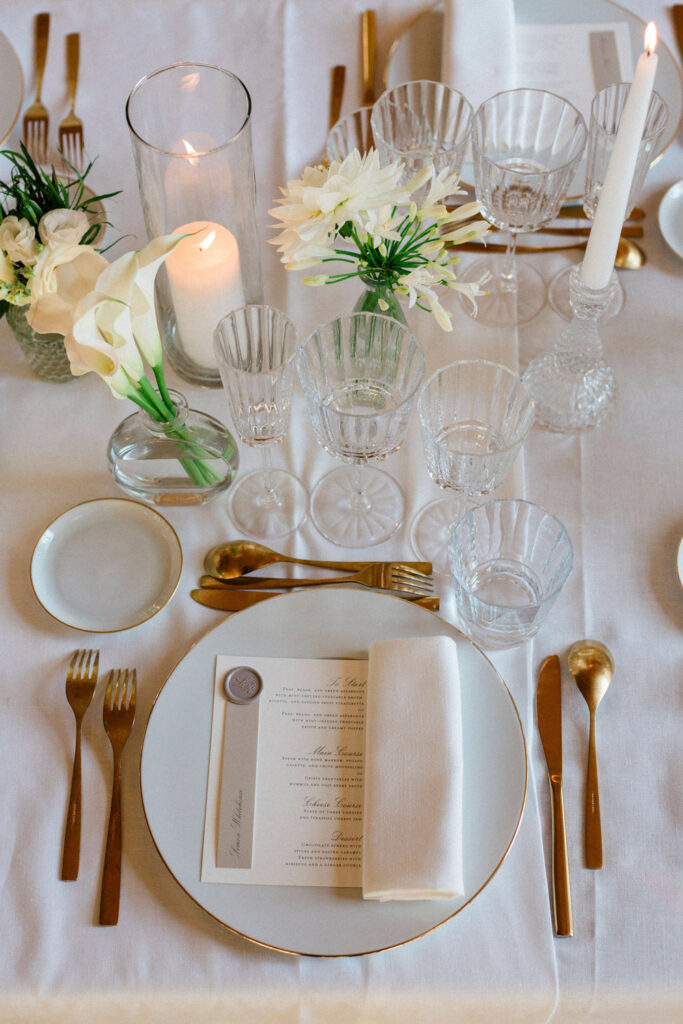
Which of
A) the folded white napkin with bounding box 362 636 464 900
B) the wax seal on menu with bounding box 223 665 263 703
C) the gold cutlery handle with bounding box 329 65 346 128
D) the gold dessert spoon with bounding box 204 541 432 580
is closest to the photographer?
the folded white napkin with bounding box 362 636 464 900

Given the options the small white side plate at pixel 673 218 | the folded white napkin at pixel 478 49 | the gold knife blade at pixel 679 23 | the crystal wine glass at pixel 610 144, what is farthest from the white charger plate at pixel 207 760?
the gold knife blade at pixel 679 23

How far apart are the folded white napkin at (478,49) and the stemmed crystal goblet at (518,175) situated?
11 centimetres

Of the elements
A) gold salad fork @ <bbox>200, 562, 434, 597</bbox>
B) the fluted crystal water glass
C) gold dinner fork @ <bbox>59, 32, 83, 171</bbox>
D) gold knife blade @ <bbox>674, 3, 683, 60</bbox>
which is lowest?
gold salad fork @ <bbox>200, 562, 434, 597</bbox>

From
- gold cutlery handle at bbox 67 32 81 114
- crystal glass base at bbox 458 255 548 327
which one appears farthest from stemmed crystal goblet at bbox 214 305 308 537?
gold cutlery handle at bbox 67 32 81 114

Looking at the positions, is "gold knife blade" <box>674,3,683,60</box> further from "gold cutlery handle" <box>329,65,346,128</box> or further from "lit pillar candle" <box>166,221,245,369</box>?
"lit pillar candle" <box>166,221,245,369</box>

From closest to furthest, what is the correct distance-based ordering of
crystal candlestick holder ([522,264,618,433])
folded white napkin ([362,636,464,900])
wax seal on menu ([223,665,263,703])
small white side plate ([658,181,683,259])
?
1. folded white napkin ([362,636,464,900])
2. wax seal on menu ([223,665,263,703])
3. crystal candlestick holder ([522,264,618,433])
4. small white side plate ([658,181,683,259])

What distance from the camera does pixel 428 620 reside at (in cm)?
89

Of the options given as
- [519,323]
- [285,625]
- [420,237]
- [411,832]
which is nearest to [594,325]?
[519,323]

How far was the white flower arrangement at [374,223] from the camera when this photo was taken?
0.84 meters

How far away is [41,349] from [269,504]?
0.33m

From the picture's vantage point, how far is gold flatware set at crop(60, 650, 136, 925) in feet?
2.59

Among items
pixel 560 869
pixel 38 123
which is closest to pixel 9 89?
pixel 38 123

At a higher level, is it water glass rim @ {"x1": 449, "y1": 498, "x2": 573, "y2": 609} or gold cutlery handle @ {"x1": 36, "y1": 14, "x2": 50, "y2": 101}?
gold cutlery handle @ {"x1": 36, "y1": 14, "x2": 50, "y2": 101}

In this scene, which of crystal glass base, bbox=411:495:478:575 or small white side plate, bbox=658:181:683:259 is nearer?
crystal glass base, bbox=411:495:478:575
